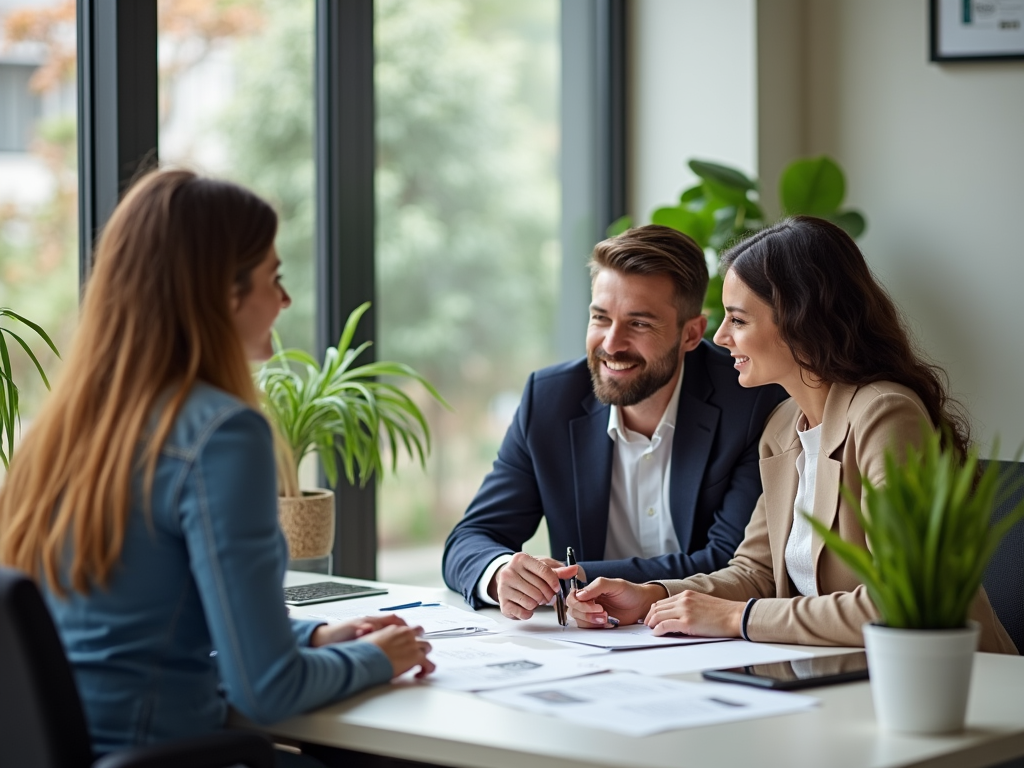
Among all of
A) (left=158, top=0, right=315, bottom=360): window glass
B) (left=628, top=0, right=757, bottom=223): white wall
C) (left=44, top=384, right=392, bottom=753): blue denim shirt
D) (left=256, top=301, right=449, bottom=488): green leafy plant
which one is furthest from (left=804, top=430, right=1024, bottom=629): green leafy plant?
(left=158, top=0, right=315, bottom=360): window glass

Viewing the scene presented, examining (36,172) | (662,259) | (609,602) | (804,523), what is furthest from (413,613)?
(36,172)

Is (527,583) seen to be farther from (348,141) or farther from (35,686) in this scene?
(348,141)

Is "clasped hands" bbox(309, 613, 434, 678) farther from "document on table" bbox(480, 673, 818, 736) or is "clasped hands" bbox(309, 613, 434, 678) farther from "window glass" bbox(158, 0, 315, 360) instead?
"window glass" bbox(158, 0, 315, 360)

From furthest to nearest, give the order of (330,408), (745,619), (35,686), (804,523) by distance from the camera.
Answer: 1. (330,408)
2. (804,523)
3. (745,619)
4. (35,686)

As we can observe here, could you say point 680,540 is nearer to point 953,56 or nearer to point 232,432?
point 232,432

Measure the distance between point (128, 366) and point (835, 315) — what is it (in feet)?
4.07

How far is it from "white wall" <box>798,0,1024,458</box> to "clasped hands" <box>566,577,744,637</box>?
190 centimetres

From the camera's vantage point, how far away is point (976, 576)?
1395mm

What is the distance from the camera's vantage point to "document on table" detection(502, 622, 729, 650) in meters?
1.88

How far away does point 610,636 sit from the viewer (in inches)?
76.4

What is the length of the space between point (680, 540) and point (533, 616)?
0.49 metres

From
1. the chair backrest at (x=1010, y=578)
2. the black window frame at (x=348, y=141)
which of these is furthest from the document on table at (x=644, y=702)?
the black window frame at (x=348, y=141)

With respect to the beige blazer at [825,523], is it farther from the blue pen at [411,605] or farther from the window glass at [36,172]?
the window glass at [36,172]

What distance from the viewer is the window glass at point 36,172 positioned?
3205 millimetres
